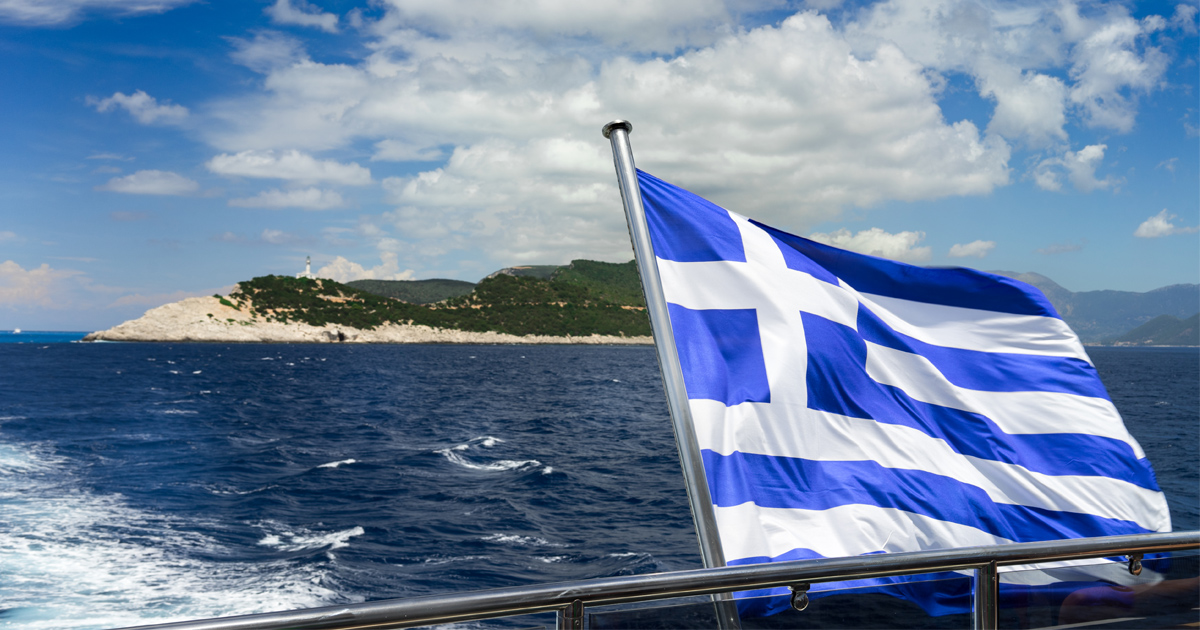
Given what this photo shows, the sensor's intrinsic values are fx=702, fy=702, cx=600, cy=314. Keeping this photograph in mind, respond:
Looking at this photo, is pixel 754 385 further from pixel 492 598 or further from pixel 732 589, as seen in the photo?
pixel 492 598

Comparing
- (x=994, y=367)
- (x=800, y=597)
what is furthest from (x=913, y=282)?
(x=800, y=597)

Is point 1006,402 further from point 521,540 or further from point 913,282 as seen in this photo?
point 521,540

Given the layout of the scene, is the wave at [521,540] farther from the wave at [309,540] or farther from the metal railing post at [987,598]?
the metal railing post at [987,598]

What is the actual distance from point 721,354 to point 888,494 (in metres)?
1.11

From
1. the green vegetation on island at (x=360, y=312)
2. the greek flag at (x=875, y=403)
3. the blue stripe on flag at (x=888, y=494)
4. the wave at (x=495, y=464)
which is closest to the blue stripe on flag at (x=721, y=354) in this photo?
the greek flag at (x=875, y=403)

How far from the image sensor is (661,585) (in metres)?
2.10

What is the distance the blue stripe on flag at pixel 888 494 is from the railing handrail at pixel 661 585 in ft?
2.96

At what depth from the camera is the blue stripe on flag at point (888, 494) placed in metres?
3.45

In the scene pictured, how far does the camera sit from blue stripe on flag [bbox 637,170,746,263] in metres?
3.90

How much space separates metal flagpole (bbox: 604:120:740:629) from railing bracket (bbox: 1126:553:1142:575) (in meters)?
1.58

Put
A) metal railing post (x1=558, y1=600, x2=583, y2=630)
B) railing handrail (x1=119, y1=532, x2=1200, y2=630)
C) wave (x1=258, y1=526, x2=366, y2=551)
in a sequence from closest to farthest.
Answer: railing handrail (x1=119, y1=532, x2=1200, y2=630) < metal railing post (x1=558, y1=600, x2=583, y2=630) < wave (x1=258, y1=526, x2=366, y2=551)

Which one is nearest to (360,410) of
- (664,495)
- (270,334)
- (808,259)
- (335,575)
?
(664,495)

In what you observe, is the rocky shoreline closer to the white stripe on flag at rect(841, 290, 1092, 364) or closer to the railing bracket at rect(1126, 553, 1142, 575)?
the white stripe on flag at rect(841, 290, 1092, 364)

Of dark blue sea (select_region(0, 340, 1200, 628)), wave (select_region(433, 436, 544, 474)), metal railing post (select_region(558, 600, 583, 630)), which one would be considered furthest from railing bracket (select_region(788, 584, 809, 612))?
wave (select_region(433, 436, 544, 474))
